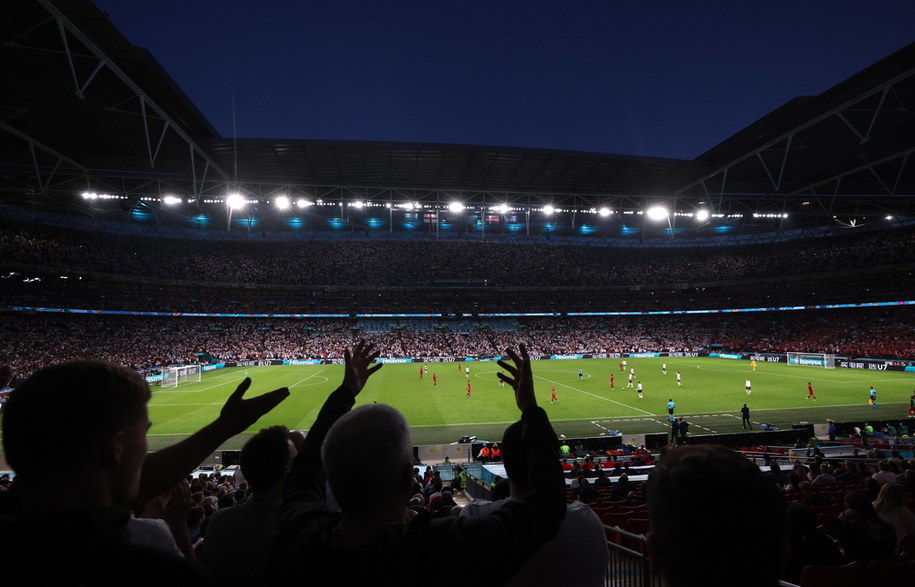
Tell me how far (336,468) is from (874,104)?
107ft

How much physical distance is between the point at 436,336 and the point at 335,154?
1545 inches

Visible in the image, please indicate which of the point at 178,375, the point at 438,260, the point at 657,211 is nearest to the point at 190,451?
the point at 657,211

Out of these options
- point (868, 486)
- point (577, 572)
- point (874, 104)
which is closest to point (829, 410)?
point (874, 104)

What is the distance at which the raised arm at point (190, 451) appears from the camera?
209cm

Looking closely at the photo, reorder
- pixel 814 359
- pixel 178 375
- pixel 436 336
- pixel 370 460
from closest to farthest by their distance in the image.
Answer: pixel 370 460
pixel 178 375
pixel 814 359
pixel 436 336

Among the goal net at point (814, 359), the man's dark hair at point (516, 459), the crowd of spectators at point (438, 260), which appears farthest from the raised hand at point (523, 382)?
the crowd of spectators at point (438, 260)

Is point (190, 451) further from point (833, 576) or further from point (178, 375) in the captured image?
point (178, 375)

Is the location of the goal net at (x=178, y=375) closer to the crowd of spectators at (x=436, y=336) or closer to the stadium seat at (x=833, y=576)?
the crowd of spectators at (x=436, y=336)

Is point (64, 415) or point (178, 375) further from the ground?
point (64, 415)

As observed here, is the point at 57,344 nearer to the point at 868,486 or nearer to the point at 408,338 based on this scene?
the point at 408,338

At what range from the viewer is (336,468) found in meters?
1.65

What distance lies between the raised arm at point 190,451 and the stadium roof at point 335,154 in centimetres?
1905

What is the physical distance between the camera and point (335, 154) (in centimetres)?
2992

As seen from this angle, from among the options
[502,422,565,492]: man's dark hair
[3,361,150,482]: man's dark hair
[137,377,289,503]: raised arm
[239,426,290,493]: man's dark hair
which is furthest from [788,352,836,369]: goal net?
[3,361,150,482]: man's dark hair
